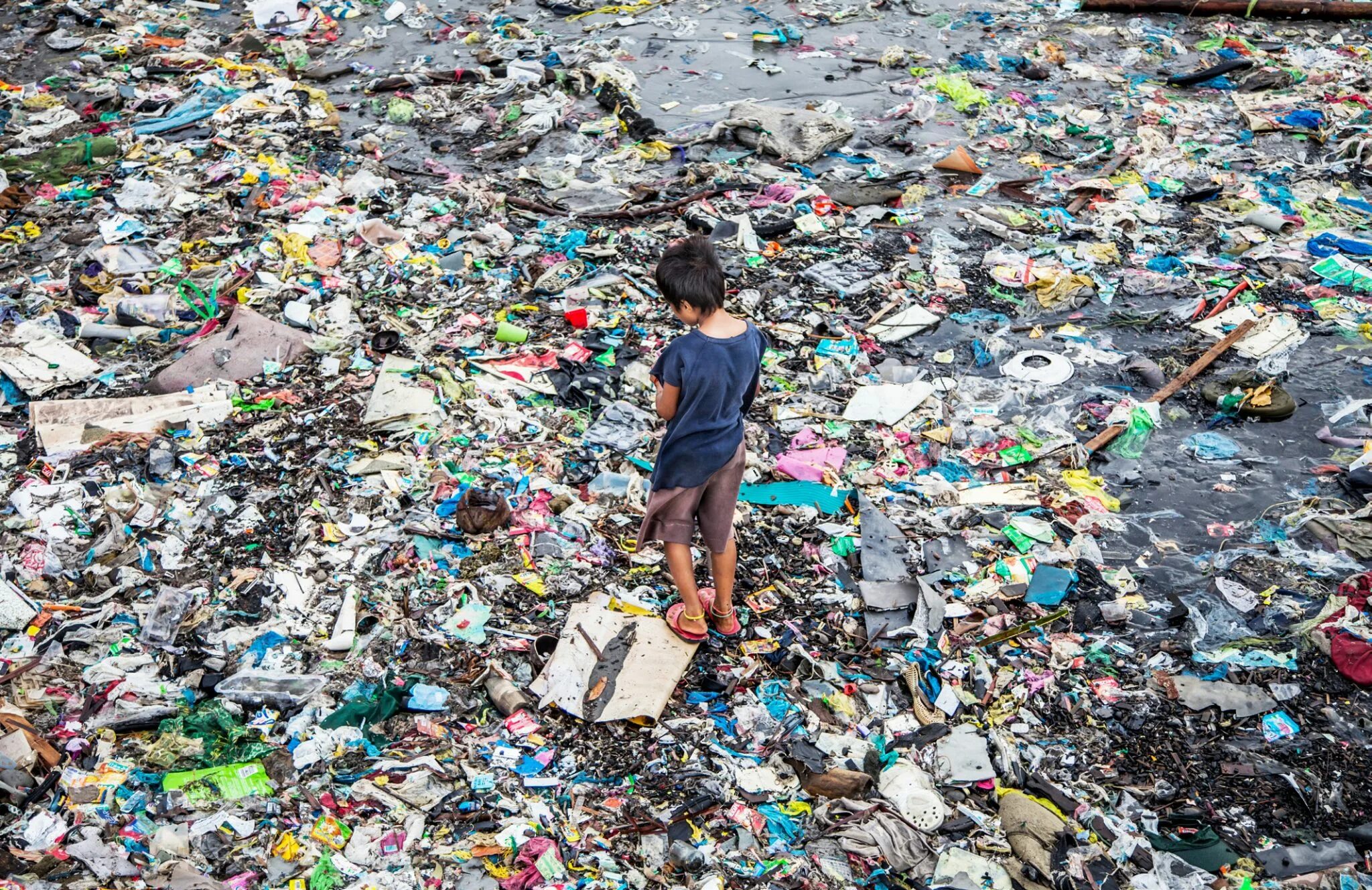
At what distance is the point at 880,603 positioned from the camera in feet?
12.6

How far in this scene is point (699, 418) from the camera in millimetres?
3090

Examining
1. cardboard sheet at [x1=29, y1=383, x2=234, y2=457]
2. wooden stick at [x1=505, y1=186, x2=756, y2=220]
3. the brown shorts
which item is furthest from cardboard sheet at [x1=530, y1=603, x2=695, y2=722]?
wooden stick at [x1=505, y1=186, x2=756, y2=220]

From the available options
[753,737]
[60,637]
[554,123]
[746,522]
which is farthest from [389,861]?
[554,123]

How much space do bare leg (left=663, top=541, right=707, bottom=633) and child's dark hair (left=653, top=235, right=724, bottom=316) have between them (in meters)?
0.91

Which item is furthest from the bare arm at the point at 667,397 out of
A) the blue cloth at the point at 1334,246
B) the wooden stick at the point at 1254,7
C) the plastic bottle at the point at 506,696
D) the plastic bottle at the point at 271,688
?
the wooden stick at the point at 1254,7

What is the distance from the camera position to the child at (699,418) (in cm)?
293

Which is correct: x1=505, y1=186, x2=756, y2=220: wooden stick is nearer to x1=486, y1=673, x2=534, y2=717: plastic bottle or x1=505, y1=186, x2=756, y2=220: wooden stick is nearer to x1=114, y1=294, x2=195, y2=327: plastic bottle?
x1=114, y1=294, x2=195, y2=327: plastic bottle

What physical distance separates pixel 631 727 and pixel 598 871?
1.82 feet

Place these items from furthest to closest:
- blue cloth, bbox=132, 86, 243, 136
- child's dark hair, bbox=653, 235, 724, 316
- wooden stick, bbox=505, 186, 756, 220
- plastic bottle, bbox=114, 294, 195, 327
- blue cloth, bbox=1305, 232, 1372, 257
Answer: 1. blue cloth, bbox=132, 86, 243, 136
2. wooden stick, bbox=505, 186, 756, 220
3. blue cloth, bbox=1305, 232, 1372, 257
4. plastic bottle, bbox=114, 294, 195, 327
5. child's dark hair, bbox=653, 235, 724, 316

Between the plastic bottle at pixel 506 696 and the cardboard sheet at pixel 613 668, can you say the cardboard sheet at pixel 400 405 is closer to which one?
the cardboard sheet at pixel 613 668

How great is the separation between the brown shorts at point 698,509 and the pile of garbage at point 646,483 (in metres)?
0.51

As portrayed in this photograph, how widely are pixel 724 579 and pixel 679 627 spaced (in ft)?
0.85

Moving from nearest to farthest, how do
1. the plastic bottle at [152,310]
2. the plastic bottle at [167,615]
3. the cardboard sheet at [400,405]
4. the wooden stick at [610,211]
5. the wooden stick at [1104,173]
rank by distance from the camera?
1. the plastic bottle at [167,615]
2. the cardboard sheet at [400,405]
3. the plastic bottle at [152,310]
4. the wooden stick at [610,211]
5. the wooden stick at [1104,173]

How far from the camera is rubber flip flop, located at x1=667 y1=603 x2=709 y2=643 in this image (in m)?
3.60
